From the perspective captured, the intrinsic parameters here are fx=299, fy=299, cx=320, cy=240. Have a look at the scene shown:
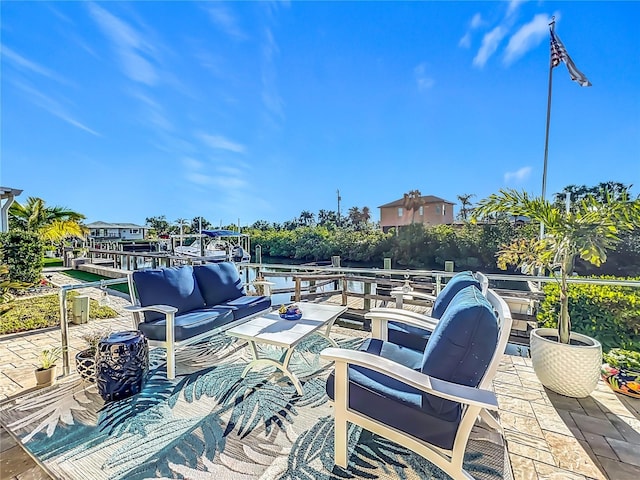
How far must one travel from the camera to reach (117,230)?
35.8 metres

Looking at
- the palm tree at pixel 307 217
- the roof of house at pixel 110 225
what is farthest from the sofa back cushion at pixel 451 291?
the roof of house at pixel 110 225

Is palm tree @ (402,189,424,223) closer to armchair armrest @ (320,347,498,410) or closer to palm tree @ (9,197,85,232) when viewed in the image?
palm tree @ (9,197,85,232)

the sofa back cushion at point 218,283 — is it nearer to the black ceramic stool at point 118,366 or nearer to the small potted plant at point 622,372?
the black ceramic stool at point 118,366

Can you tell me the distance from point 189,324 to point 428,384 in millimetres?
2202

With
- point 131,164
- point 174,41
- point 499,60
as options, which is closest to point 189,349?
point 174,41

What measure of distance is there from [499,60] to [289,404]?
792 cm

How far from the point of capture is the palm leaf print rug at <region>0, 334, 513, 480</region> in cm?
159

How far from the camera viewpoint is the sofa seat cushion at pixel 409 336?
90.8 inches

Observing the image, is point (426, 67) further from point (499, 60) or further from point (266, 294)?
point (266, 294)

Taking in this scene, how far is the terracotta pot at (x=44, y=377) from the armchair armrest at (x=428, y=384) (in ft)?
8.51

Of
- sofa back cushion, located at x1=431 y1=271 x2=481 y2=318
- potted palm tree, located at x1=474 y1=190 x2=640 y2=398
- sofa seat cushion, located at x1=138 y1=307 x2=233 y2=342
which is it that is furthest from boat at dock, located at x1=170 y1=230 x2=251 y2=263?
potted palm tree, located at x1=474 y1=190 x2=640 y2=398

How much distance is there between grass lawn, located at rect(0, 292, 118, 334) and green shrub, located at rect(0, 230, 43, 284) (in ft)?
3.48

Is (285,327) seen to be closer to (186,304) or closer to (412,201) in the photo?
(186,304)

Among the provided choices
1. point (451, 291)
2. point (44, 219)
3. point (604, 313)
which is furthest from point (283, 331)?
point (44, 219)
